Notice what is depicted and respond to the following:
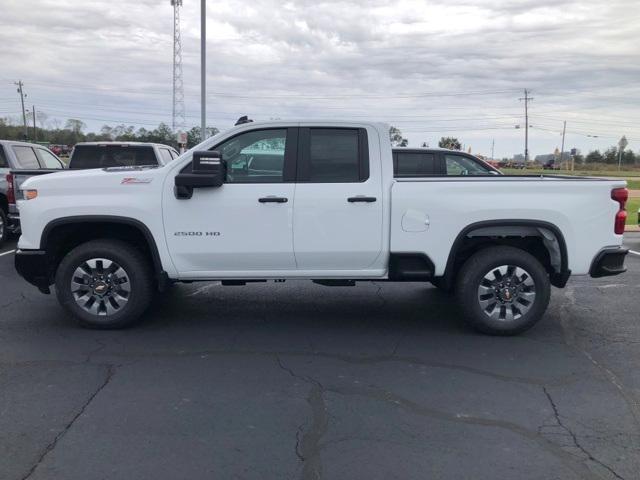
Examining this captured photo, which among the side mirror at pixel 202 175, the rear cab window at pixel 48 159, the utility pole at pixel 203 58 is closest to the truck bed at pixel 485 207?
the side mirror at pixel 202 175

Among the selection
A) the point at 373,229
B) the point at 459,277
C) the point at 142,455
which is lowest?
the point at 142,455

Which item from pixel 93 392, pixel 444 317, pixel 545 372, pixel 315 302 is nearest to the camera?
pixel 93 392

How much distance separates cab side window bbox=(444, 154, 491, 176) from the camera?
10789mm

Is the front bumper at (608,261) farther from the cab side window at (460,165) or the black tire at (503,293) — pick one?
the cab side window at (460,165)

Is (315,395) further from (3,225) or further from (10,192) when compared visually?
(3,225)

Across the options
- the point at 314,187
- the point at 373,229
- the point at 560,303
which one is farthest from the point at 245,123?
the point at 560,303

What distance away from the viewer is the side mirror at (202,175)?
553cm

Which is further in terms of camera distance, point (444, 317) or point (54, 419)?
point (444, 317)

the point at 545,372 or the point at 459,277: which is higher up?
the point at 459,277

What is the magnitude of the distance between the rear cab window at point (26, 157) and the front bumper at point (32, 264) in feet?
21.8

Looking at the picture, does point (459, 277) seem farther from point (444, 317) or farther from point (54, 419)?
point (54, 419)

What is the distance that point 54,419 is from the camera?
13.3 ft

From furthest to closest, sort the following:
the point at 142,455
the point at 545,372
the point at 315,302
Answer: the point at 315,302
the point at 545,372
the point at 142,455

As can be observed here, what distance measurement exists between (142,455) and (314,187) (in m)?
3.02
